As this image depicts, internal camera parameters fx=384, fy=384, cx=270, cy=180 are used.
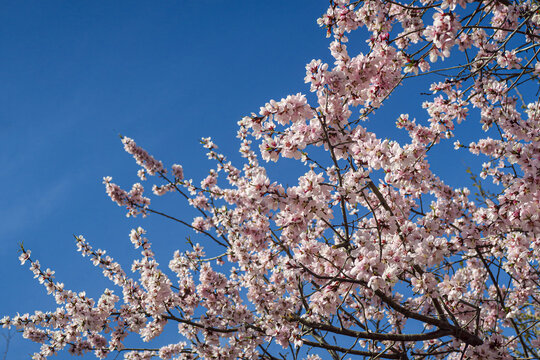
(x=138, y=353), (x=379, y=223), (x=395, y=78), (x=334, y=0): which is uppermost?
(x=334, y=0)

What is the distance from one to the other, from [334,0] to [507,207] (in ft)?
A: 11.6

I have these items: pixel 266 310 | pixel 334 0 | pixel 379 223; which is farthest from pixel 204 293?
pixel 334 0

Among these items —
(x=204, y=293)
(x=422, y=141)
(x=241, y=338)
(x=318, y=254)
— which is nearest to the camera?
(x=318, y=254)

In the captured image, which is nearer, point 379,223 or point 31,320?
point 379,223

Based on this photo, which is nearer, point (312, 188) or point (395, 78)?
point (312, 188)

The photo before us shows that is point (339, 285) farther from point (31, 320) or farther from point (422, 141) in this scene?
point (31, 320)

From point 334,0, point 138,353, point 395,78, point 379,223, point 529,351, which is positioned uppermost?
point 334,0

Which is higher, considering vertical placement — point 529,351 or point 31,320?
point 31,320

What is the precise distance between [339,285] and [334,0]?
375 cm

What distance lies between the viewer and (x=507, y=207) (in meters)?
4.89

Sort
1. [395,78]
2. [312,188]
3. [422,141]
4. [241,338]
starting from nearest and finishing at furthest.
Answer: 1. [312,188]
2. [395,78]
3. [241,338]
4. [422,141]

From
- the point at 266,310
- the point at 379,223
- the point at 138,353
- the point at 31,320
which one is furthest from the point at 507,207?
the point at 31,320

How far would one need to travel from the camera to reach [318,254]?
4.65m

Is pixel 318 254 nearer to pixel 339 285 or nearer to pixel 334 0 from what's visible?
pixel 339 285
